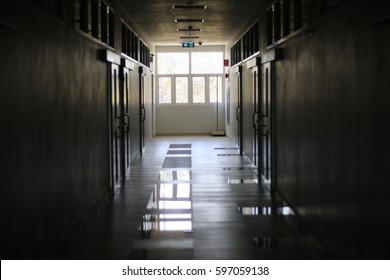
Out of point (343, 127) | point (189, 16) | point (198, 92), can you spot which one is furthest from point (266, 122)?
point (198, 92)

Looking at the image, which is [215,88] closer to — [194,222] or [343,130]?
[194,222]

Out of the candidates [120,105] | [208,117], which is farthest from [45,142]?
[208,117]

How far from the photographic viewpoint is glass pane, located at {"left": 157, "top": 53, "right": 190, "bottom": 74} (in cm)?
2084

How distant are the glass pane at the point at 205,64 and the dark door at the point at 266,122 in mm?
10678

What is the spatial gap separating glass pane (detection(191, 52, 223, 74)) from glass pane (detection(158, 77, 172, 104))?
1.02 m

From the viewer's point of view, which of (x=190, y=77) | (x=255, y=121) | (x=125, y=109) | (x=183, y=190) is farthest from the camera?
(x=190, y=77)

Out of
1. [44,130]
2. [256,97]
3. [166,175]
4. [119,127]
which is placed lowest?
[166,175]

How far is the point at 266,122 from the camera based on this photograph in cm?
980

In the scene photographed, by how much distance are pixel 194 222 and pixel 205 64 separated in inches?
579

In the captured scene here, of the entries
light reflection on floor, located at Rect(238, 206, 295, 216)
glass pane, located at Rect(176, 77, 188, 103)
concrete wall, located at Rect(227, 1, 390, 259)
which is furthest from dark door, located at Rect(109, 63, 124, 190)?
glass pane, located at Rect(176, 77, 188, 103)

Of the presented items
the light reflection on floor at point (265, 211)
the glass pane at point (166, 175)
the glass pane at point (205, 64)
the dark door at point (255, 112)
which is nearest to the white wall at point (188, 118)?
the glass pane at point (205, 64)

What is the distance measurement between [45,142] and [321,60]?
281 cm

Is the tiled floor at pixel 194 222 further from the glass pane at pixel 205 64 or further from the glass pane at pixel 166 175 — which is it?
the glass pane at pixel 205 64

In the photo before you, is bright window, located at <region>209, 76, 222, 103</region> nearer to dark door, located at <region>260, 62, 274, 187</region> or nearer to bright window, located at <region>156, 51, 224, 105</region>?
bright window, located at <region>156, 51, 224, 105</region>
